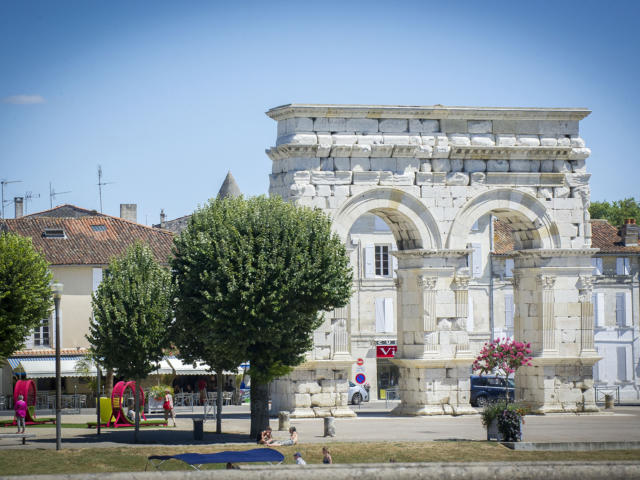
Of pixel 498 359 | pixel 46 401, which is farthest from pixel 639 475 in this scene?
pixel 46 401

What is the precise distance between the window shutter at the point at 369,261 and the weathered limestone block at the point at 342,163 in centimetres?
2334

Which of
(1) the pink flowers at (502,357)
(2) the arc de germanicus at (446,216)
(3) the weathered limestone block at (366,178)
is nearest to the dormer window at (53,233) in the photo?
(2) the arc de germanicus at (446,216)

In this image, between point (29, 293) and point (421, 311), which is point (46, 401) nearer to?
point (29, 293)

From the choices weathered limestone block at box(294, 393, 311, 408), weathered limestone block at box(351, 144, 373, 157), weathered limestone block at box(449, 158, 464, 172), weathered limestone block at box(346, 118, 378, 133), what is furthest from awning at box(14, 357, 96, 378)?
weathered limestone block at box(449, 158, 464, 172)

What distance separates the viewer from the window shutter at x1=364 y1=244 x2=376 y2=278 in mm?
65188

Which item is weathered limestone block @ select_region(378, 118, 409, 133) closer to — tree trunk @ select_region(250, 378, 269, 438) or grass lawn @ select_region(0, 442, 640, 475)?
tree trunk @ select_region(250, 378, 269, 438)

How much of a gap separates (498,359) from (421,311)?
16.0 ft

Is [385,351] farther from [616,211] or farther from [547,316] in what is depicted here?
[616,211]

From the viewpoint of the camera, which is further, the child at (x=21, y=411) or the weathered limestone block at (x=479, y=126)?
the weathered limestone block at (x=479, y=126)

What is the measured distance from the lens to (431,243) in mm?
42656

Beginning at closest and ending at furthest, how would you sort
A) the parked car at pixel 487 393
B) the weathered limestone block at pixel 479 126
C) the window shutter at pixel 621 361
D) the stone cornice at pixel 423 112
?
the stone cornice at pixel 423 112 < the weathered limestone block at pixel 479 126 < the parked car at pixel 487 393 < the window shutter at pixel 621 361

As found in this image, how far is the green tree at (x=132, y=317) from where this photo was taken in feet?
121

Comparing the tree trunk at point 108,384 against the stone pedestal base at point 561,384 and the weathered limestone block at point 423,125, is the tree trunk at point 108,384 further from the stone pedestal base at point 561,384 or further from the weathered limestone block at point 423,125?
the stone pedestal base at point 561,384

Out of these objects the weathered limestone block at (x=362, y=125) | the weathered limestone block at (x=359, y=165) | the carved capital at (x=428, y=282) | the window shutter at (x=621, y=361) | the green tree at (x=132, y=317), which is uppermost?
the weathered limestone block at (x=362, y=125)
